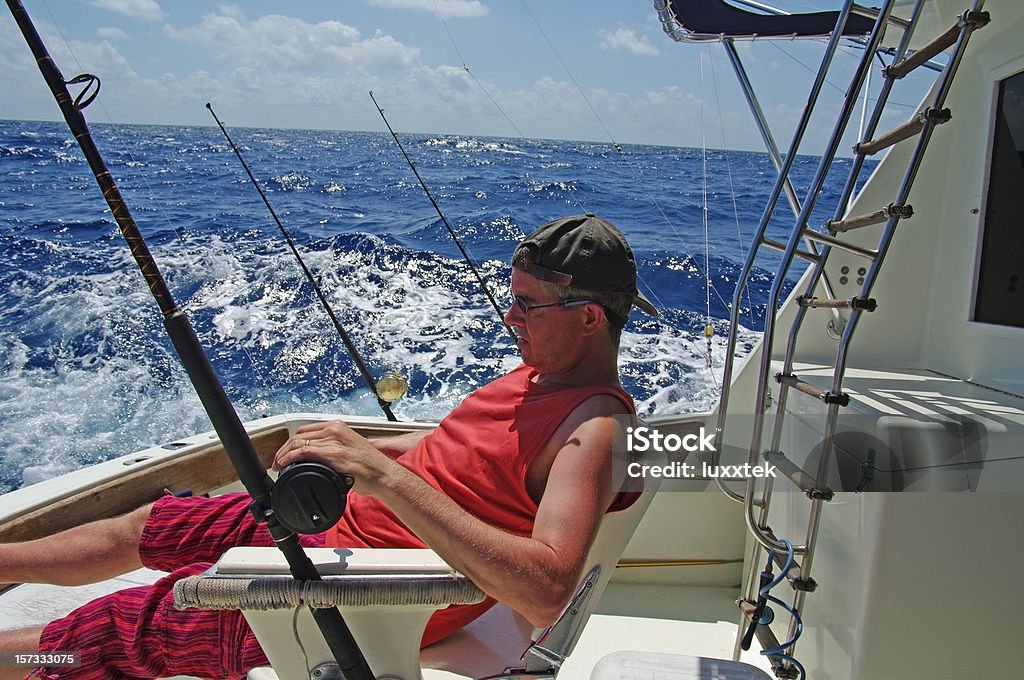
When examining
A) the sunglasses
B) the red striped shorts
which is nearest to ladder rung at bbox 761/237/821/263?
the sunglasses

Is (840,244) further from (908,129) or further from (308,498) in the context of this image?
(308,498)

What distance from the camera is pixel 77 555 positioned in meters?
1.48

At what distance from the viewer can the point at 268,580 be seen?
105cm

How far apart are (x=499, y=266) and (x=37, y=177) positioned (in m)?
9.10

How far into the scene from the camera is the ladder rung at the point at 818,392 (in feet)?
4.64

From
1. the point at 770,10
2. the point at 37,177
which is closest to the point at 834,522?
the point at 770,10

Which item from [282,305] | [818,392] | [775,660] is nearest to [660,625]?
[775,660]

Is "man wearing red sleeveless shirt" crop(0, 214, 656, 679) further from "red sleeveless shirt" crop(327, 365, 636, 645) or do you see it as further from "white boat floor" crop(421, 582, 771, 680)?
"white boat floor" crop(421, 582, 771, 680)

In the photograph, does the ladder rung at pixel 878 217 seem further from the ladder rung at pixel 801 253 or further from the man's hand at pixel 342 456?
the man's hand at pixel 342 456

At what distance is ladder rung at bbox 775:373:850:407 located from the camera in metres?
1.41

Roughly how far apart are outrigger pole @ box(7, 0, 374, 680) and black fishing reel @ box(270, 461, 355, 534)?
4 cm

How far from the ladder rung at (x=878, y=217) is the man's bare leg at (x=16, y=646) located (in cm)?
167

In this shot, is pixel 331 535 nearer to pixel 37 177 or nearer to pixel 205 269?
pixel 205 269

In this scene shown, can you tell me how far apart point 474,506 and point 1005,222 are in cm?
169
